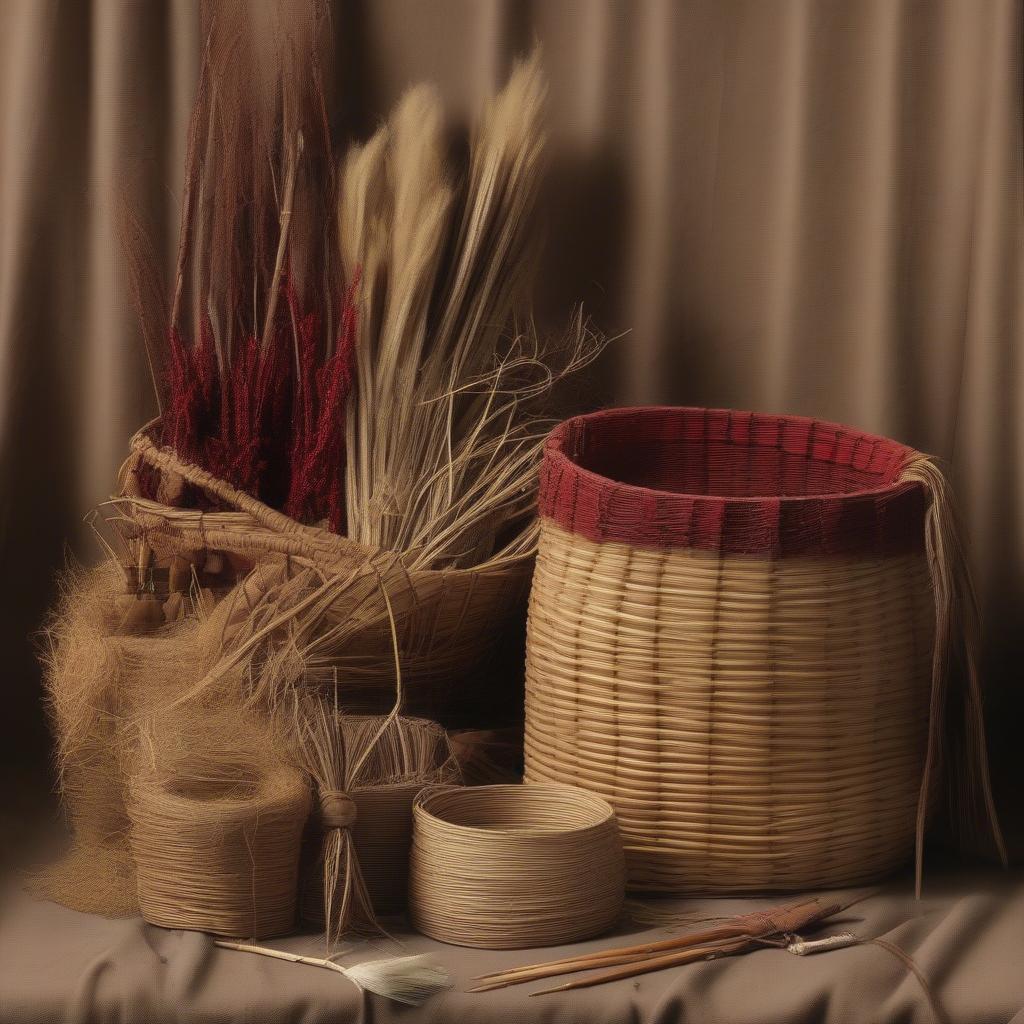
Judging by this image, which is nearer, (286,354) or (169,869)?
(169,869)

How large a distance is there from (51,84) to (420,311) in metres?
0.55

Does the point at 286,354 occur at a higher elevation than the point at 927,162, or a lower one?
lower

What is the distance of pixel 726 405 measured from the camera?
201cm

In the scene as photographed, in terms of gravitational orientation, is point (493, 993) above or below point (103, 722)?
below

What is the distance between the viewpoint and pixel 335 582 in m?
1.68

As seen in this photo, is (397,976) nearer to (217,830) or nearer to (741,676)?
(217,830)

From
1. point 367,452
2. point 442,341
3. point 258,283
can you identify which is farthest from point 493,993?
point 258,283

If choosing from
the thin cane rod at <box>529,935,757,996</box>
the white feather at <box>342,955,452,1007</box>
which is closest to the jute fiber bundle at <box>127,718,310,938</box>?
the white feather at <box>342,955,452,1007</box>

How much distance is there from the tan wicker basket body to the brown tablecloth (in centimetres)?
12

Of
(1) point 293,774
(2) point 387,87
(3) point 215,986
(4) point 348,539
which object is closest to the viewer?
(3) point 215,986

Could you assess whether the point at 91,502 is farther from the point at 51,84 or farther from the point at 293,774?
the point at 293,774

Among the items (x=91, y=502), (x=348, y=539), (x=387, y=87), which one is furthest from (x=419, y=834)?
(x=387, y=87)

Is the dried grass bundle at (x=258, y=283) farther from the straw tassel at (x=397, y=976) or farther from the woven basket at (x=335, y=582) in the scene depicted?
the straw tassel at (x=397, y=976)

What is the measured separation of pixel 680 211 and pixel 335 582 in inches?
27.3
